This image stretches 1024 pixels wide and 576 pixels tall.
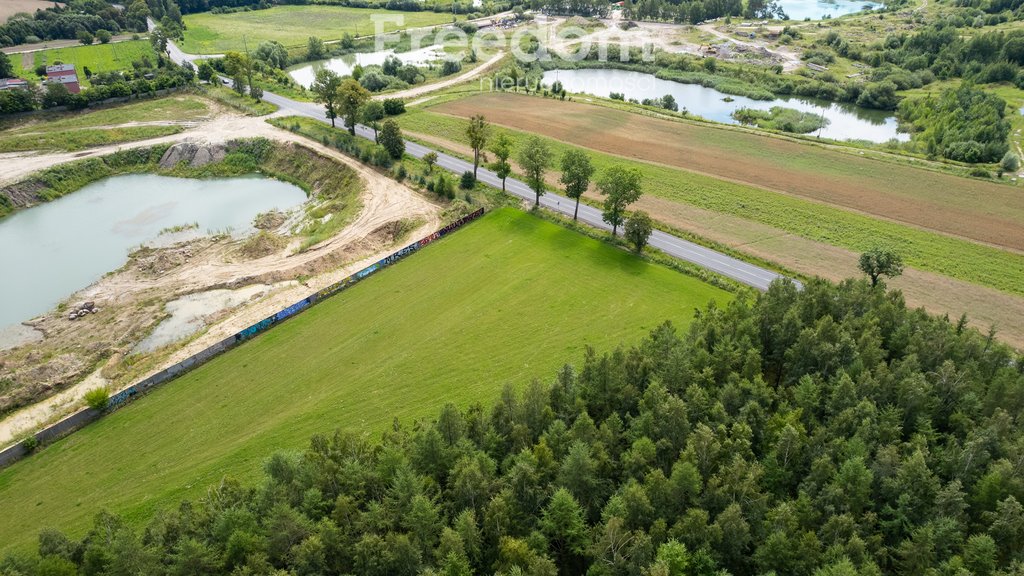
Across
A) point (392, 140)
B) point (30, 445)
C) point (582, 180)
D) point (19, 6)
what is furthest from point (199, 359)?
point (19, 6)

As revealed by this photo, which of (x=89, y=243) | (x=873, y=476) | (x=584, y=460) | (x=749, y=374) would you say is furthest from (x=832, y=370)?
(x=89, y=243)

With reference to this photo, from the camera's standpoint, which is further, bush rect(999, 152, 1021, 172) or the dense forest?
bush rect(999, 152, 1021, 172)

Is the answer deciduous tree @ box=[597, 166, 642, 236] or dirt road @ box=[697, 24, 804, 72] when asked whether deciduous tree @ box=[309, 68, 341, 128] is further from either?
dirt road @ box=[697, 24, 804, 72]

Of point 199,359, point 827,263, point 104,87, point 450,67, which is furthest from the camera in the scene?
point 450,67

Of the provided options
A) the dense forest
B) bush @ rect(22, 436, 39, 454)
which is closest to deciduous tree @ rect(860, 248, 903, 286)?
the dense forest

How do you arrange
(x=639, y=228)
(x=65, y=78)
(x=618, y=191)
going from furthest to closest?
1. (x=65, y=78)
2. (x=618, y=191)
3. (x=639, y=228)

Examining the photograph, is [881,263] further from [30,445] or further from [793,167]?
[30,445]
